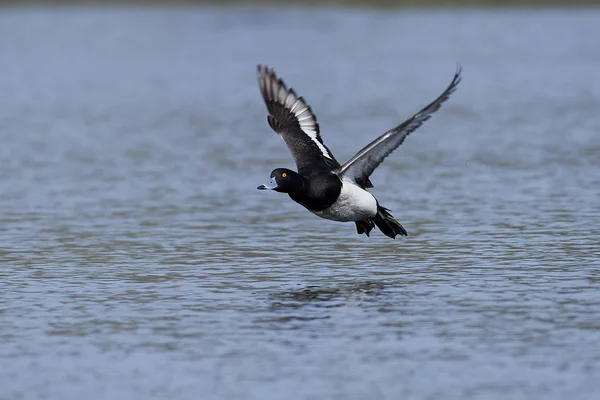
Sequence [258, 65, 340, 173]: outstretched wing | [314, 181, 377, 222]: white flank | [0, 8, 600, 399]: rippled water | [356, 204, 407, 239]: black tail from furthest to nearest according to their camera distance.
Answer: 1. [258, 65, 340, 173]: outstretched wing
2. [356, 204, 407, 239]: black tail
3. [314, 181, 377, 222]: white flank
4. [0, 8, 600, 399]: rippled water

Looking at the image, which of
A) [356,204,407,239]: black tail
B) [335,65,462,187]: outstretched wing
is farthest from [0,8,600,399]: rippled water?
[335,65,462,187]: outstretched wing

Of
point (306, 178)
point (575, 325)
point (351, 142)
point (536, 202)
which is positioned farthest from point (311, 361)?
point (351, 142)

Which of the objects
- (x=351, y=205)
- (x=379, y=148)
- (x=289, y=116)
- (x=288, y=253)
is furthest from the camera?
(x=289, y=116)

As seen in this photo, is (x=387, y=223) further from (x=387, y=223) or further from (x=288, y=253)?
(x=288, y=253)

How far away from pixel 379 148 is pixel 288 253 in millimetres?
1809

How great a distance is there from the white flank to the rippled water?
0.58 m

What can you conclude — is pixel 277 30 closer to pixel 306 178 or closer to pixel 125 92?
pixel 125 92

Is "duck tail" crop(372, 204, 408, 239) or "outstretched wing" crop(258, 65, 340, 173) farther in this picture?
"outstretched wing" crop(258, 65, 340, 173)

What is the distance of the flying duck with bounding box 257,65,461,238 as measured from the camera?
1391 centimetres

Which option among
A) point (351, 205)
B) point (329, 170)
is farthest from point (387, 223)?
point (329, 170)

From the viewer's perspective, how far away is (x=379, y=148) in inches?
572

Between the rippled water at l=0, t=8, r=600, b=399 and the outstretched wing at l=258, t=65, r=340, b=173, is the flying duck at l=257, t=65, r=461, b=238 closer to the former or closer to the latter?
the outstretched wing at l=258, t=65, r=340, b=173

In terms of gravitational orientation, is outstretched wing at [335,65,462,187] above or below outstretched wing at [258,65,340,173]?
below

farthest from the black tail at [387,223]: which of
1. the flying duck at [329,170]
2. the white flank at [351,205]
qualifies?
the white flank at [351,205]
